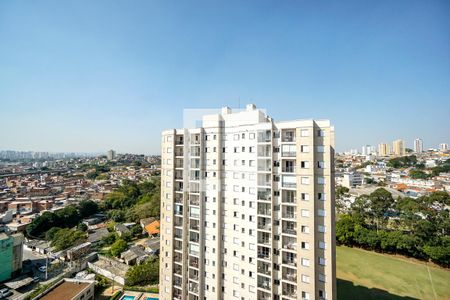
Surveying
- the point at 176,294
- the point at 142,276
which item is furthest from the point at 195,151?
the point at 142,276

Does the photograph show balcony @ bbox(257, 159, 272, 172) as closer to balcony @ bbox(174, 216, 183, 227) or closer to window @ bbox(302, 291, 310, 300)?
window @ bbox(302, 291, 310, 300)

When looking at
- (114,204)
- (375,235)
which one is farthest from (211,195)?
(114,204)

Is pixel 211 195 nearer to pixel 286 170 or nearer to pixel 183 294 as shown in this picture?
pixel 286 170

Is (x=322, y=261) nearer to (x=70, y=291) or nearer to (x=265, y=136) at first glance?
(x=265, y=136)

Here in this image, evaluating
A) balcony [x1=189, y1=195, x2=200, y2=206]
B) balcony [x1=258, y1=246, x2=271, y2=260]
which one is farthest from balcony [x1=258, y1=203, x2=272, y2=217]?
balcony [x1=189, y1=195, x2=200, y2=206]

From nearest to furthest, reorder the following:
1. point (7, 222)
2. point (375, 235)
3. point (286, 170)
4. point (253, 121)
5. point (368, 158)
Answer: point (286, 170) < point (253, 121) < point (375, 235) < point (7, 222) < point (368, 158)

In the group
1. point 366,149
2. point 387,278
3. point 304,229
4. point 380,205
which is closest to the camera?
point 304,229
